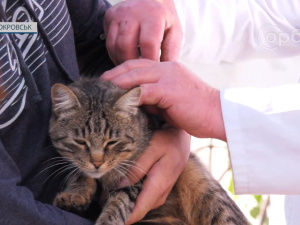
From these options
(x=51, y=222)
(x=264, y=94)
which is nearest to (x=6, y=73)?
(x=51, y=222)

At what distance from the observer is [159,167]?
1.38 metres

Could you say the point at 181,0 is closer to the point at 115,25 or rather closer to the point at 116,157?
the point at 115,25

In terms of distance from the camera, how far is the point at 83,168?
4.71ft

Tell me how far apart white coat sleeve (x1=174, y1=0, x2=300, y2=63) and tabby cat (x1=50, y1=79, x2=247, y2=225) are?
0.59 meters

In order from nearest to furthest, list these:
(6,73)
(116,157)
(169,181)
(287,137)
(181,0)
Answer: (6,73), (287,137), (169,181), (116,157), (181,0)

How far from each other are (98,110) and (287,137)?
1.81 ft

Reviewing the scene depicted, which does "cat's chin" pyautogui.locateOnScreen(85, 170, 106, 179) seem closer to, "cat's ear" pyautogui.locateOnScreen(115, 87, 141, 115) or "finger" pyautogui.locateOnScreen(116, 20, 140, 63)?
"cat's ear" pyautogui.locateOnScreen(115, 87, 141, 115)

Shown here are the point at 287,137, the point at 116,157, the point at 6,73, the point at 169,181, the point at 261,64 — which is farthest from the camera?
the point at 261,64

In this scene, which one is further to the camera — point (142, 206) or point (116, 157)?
point (116, 157)

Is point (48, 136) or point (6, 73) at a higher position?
point (6, 73)

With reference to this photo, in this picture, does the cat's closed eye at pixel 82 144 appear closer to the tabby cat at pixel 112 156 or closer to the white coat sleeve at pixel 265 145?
the tabby cat at pixel 112 156

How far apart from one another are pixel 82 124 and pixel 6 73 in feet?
1.43

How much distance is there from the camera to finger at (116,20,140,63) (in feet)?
4.71

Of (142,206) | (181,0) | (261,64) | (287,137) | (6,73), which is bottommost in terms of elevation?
(261,64)
